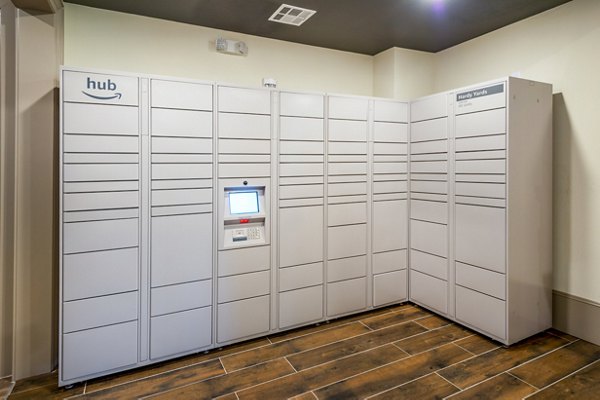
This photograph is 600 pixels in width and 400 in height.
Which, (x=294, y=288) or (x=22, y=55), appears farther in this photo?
(x=294, y=288)

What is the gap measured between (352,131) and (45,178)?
258 centimetres

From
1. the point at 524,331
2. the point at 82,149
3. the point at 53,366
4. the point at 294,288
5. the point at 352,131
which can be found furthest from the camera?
the point at 352,131

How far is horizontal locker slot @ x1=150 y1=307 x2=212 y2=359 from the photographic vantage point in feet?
8.48

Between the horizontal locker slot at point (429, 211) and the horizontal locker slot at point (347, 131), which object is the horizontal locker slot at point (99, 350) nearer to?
the horizontal locker slot at point (347, 131)

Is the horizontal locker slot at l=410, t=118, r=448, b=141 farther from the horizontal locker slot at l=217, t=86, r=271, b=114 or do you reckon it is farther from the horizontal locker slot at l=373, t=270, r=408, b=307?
the horizontal locker slot at l=217, t=86, r=271, b=114

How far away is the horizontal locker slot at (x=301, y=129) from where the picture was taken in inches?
118

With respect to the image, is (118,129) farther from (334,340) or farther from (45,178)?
(334,340)

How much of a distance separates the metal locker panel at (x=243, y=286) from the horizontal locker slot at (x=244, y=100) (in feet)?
4.56

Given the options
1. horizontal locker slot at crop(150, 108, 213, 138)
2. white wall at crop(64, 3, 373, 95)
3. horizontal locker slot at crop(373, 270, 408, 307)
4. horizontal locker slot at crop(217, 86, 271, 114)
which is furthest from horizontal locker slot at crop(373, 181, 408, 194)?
horizontal locker slot at crop(150, 108, 213, 138)

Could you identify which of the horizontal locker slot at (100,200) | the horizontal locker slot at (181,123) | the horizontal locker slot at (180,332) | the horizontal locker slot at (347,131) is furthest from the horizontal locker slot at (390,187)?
the horizontal locker slot at (100,200)

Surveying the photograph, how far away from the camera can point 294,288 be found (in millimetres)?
3119

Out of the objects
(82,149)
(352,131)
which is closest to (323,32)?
(352,131)

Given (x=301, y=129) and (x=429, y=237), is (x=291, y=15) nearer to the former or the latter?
(x=301, y=129)

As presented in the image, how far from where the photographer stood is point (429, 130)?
3398mm
